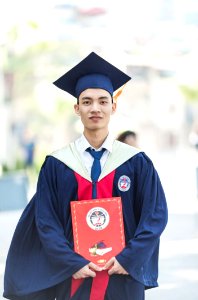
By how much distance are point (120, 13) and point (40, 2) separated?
514 cm

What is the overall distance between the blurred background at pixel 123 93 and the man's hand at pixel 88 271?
1.42 metres

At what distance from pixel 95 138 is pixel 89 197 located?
277 mm

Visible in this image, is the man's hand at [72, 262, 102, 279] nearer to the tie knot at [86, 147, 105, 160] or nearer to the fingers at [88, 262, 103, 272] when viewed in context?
the fingers at [88, 262, 103, 272]

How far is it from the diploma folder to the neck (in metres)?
0.28

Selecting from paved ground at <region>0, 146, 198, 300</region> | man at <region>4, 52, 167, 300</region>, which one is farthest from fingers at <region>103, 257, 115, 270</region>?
paved ground at <region>0, 146, 198, 300</region>

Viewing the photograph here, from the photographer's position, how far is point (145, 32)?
73.9ft

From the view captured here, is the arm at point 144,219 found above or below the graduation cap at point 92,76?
below

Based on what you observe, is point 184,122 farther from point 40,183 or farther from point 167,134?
point 40,183

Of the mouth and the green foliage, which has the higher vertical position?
the green foliage

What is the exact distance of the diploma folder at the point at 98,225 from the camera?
144 inches

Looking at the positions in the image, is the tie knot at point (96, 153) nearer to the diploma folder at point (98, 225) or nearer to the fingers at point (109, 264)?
the diploma folder at point (98, 225)

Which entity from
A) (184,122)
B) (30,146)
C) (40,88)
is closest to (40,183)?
(30,146)

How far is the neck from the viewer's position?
379 cm

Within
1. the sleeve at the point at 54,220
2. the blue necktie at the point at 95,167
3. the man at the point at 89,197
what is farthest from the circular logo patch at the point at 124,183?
the sleeve at the point at 54,220
